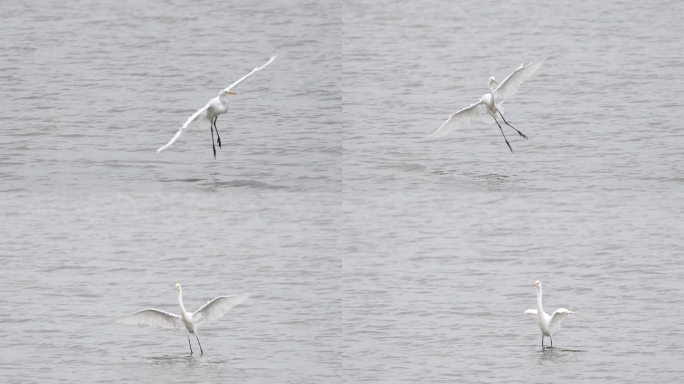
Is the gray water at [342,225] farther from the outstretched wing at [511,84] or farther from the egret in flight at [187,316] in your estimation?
the outstretched wing at [511,84]

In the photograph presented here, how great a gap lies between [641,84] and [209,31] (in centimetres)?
414

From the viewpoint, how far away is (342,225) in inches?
408

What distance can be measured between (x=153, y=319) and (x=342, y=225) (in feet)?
7.02

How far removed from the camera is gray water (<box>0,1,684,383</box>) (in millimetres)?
8484

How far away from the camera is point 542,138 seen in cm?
1048

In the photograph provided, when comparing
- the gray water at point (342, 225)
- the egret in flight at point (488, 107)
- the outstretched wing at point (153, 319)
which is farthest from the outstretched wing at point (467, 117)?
the outstretched wing at point (153, 319)

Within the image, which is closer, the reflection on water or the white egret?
the reflection on water

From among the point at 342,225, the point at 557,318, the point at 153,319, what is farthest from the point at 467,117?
the point at 153,319

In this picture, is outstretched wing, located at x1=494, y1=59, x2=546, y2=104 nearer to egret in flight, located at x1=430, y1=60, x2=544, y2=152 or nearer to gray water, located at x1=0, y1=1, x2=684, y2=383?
egret in flight, located at x1=430, y1=60, x2=544, y2=152

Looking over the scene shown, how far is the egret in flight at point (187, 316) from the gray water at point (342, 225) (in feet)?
0.59

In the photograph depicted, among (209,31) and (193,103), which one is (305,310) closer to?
(193,103)

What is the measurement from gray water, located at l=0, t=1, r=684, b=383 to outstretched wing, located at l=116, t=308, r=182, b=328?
19cm

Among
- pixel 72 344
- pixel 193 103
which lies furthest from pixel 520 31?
pixel 72 344

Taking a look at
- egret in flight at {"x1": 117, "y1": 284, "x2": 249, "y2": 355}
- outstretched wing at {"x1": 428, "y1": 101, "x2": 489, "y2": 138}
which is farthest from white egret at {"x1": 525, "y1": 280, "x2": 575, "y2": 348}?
egret in flight at {"x1": 117, "y1": 284, "x2": 249, "y2": 355}
